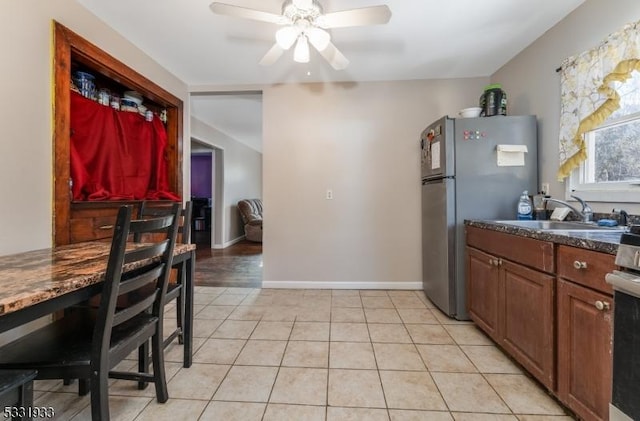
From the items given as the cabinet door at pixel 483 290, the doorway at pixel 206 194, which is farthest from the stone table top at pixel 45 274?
the doorway at pixel 206 194

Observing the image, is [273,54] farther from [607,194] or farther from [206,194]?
[206,194]

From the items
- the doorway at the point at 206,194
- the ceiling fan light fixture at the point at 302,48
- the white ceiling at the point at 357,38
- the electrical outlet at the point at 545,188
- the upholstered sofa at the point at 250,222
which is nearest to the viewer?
the ceiling fan light fixture at the point at 302,48

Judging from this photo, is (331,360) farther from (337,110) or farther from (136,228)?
(337,110)

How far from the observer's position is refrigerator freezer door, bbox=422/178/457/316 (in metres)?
Result: 2.37

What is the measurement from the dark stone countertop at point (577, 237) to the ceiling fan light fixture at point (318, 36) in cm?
161

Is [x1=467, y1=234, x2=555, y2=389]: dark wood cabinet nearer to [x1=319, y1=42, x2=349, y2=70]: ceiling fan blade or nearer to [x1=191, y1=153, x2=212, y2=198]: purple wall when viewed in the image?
[x1=319, y1=42, x2=349, y2=70]: ceiling fan blade

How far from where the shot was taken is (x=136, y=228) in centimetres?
115

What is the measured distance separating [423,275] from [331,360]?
1.61m

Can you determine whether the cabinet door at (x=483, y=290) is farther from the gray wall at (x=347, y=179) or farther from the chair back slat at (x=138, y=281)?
the chair back slat at (x=138, y=281)

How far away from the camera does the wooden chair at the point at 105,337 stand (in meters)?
1.03

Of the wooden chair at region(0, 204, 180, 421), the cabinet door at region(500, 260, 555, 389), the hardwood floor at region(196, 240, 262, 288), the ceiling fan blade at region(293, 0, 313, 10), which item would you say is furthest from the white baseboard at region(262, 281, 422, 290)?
the ceiling fan blade at region(293, 0, 313, 10)

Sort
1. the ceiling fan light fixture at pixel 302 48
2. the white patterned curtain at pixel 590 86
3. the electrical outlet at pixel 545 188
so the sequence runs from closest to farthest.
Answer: the white patterned curtain at pixel 590 86
the ceiling fan light fixture at pixel 302 48
the electrical outlet at pixel 545 188

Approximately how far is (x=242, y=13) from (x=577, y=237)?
2075 mm

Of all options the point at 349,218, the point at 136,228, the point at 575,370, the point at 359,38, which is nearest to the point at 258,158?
the point at 349,218
